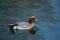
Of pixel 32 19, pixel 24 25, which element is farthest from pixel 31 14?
pixel 24 25

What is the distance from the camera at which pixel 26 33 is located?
4.89 m

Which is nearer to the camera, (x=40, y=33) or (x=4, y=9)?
(x=40, y=33)

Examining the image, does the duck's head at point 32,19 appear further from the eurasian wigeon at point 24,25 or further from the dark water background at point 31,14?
the dark water background at point 31,14

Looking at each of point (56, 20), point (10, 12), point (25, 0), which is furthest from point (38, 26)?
point (25, 0)

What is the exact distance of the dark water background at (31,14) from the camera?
482cm

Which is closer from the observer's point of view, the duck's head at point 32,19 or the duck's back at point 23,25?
the duck's back at point 23,25

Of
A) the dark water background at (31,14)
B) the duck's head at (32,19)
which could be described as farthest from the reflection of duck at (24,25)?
the dark water background at (31,14)

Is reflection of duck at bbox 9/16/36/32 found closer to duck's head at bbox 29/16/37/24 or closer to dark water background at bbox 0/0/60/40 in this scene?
duck's head at bbox 29/16/37/24

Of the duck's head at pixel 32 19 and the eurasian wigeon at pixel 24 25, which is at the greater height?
the duck's head at pixel 32 19

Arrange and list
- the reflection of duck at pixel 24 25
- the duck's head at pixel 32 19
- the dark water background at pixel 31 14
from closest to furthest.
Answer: the dark water background at pixel 31 14
the reflection of duck at pixel 24 25
the duck's head at pixel 32 19

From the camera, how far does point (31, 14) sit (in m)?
5.80

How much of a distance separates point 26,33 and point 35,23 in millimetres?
447

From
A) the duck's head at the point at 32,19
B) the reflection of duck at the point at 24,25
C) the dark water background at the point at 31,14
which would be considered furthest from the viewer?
the duck's head at the point at 32,19

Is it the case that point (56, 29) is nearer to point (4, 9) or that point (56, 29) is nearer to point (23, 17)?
point (23, 17)
